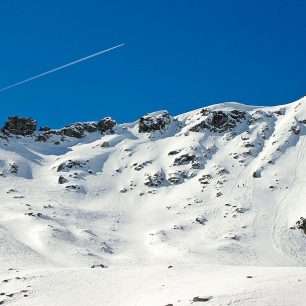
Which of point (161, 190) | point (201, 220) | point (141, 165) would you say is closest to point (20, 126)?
point (141, 165)

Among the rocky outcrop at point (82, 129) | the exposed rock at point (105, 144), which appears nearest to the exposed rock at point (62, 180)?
the exposed rock at point (105, 144)

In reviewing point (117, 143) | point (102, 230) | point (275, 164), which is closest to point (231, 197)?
point (275, 164)

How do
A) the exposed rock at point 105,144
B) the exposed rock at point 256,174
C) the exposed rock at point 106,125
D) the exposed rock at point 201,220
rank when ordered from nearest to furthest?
the exposed rock at point 201,220, the exposed rock at point 256,174, the exposed rock at point 105,144, the exposed rock at point 106,125

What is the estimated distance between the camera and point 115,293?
97.9 ft

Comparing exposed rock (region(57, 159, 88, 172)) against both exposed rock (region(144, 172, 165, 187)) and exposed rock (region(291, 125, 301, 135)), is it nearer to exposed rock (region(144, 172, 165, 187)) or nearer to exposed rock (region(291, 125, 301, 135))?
exposed rock (region(144, 172, 165, 187))

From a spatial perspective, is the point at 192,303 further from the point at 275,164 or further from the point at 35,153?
the point at 35,153

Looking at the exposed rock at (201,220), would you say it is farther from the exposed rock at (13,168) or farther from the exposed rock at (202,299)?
the exposed rock at (202,299)

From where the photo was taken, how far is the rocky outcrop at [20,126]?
136m

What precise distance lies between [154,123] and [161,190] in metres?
40.1

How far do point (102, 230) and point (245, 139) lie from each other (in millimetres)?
52362

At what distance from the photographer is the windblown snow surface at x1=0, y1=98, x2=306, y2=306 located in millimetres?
30141

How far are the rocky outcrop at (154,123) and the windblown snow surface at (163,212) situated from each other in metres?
0.66

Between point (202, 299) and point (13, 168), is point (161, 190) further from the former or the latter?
point (202, 299)

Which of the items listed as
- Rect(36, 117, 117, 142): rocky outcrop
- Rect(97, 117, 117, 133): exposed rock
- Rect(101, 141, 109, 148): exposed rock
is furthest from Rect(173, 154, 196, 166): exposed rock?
Rect(97, 117, 117, 133): exposed rock
